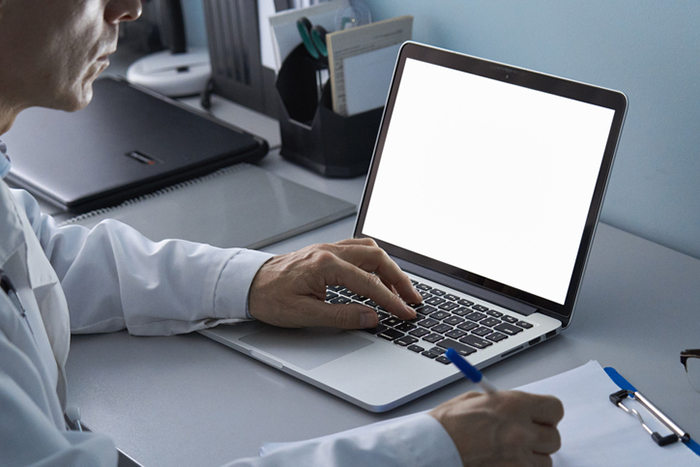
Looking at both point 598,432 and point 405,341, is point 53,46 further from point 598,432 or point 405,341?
point 598,432

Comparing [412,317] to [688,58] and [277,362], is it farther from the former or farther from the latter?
[688,58]

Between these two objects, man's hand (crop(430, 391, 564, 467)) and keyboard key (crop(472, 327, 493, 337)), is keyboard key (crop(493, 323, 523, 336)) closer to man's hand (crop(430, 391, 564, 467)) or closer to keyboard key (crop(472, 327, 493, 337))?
keyboard key (crop(472, 327, 493, 337))

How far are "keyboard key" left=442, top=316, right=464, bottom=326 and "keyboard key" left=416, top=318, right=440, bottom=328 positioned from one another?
12mm

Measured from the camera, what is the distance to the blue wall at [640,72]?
1.10 meters

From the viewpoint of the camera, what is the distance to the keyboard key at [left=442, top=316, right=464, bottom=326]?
3.09 feet

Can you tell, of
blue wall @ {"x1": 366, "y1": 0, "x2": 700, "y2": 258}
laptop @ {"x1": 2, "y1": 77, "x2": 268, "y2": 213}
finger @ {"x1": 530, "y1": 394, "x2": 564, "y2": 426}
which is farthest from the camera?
laptop @ {"x1": 2, "y1": 77, "x2": 268, "y2": 213}

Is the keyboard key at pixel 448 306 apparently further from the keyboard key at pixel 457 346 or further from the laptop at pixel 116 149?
the laptop at pixel 116 149

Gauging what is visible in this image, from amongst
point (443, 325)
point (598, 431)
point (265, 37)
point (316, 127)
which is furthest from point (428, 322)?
point (265, 37)

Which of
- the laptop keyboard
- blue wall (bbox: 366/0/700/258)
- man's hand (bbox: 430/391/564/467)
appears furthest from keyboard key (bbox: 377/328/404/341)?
blue wall (bbox: 366/0/700/258)

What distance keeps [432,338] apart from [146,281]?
0.38 m

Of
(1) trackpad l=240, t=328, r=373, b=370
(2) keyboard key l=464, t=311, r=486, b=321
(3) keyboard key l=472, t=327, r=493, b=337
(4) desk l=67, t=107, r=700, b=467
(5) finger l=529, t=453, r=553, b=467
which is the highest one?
(5) finger l=529, t=453, r=553, b=467

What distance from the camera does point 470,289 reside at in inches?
40.4

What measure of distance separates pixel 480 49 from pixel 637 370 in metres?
0.71

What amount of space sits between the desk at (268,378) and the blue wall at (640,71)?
127 mm
